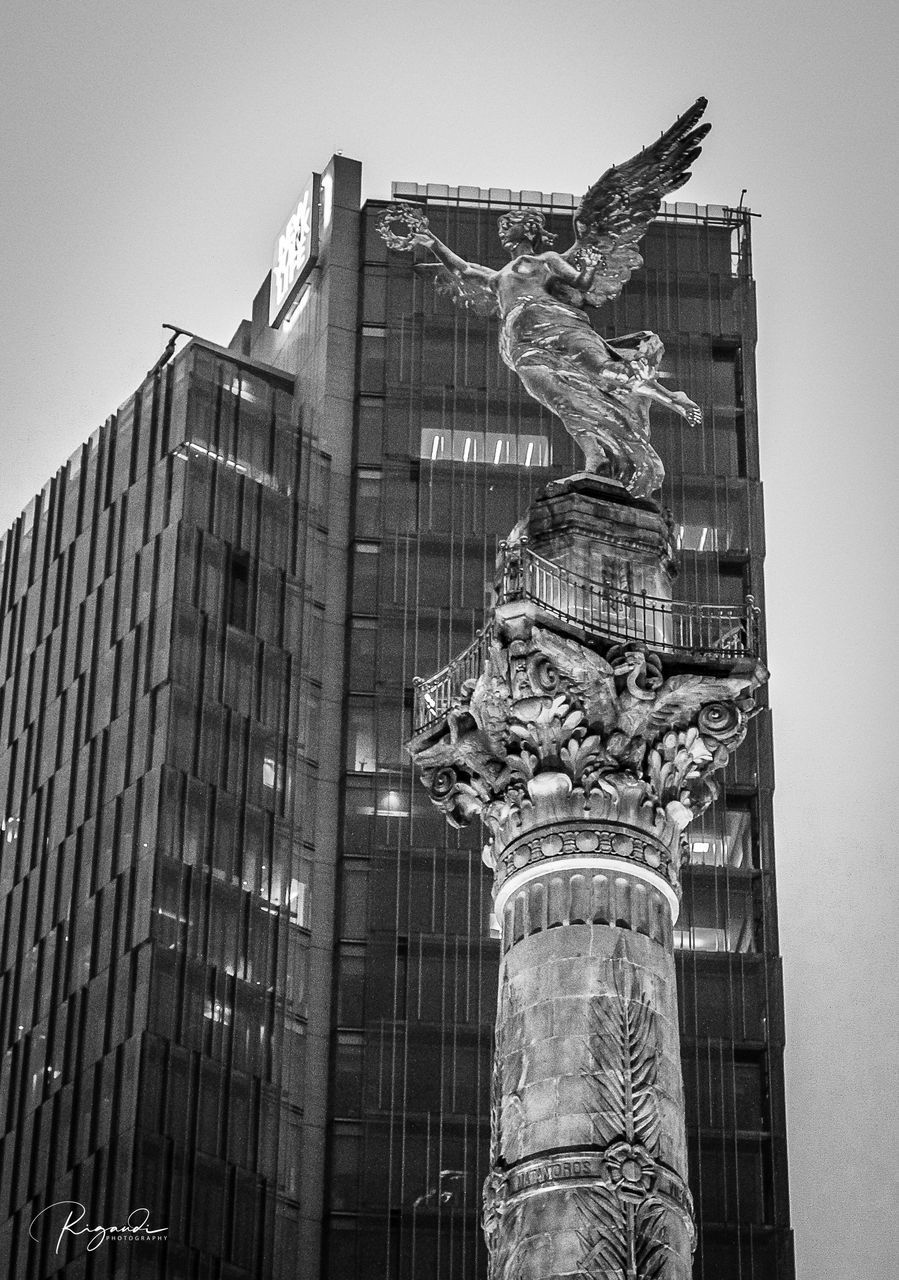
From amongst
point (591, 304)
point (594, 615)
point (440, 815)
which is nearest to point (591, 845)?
point (594, 615)

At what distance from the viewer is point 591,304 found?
50.2m

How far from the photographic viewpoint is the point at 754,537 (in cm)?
9362

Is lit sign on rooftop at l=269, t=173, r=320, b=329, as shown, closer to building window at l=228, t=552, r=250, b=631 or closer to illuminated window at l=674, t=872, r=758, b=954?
building window at l=228, t=552, r=250, b=631

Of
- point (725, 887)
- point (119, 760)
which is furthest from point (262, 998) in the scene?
point (725, 887)

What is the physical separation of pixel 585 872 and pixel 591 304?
40.9 feet

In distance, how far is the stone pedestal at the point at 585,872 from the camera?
128 feet

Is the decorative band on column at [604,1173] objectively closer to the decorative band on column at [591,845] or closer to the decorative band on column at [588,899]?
the decorative band on column at [588,899]

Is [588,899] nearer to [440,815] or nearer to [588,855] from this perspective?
[588,855]

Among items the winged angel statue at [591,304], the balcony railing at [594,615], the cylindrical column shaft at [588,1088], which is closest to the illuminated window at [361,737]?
the winged angel statue at [591,304]

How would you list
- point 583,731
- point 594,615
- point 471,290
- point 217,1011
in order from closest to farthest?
point 583,731 < point 594,615 < point 471,290 < point 217,1011

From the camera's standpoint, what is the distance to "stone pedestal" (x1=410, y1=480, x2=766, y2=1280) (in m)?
39.2

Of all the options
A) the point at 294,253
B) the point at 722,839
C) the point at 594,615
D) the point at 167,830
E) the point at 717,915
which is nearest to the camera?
the point at 594,615

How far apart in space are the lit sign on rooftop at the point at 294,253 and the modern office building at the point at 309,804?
23 cm

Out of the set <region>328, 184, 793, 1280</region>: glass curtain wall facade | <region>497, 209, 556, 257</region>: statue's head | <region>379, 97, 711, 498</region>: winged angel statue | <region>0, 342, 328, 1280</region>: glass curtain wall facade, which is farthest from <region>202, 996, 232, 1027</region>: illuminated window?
<region>497, 209, 556, 257</region>: statue's head
